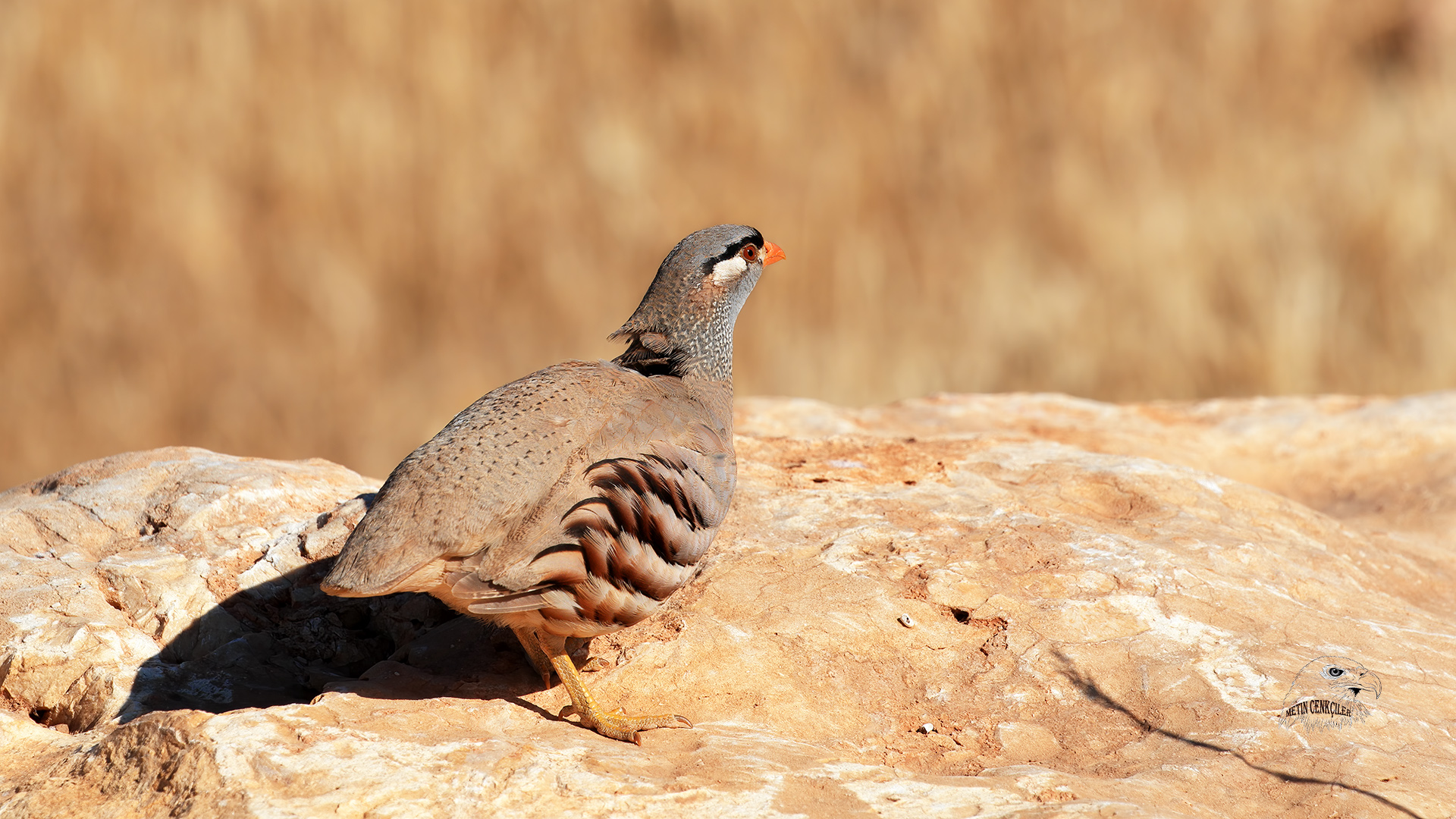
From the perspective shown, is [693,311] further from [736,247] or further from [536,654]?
[536,654]

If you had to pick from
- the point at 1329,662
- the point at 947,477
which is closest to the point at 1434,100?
the point at 947,477

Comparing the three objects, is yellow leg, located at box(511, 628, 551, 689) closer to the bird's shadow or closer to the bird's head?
the bird's shadow

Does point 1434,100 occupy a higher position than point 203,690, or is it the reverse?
point 1434,100

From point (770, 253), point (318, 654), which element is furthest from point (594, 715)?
point (770, 253)

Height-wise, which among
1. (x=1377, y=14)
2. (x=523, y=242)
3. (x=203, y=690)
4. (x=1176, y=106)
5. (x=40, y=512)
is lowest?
(x=203, y=690)

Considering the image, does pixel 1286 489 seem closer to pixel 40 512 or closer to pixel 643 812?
pixel 643 812

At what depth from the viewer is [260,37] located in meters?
11.3

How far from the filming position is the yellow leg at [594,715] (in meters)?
4.23

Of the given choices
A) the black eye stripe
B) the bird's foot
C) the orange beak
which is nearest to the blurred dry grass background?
the orange beak

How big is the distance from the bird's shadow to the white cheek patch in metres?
1.94

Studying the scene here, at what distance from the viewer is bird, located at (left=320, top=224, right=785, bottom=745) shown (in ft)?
13.8

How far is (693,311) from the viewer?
5.71m

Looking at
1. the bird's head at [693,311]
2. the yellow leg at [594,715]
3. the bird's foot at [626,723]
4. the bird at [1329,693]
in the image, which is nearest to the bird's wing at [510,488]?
the yellow leg at [594,715]

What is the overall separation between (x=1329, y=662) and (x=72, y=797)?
433 centimetres
